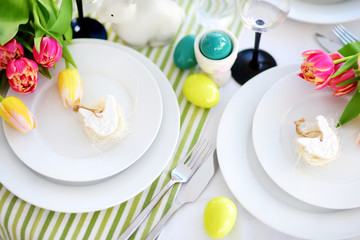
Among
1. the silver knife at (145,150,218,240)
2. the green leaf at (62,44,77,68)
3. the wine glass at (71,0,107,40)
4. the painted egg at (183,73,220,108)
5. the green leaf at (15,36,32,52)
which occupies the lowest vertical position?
the silver knife at (145,150,218,240)

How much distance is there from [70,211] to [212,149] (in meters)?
0.26

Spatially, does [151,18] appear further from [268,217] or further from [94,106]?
[268,217]

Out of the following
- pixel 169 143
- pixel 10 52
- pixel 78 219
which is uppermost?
pixel 10 52

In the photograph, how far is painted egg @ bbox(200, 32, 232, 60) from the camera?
2.44 ft

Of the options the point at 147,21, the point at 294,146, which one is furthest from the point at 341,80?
the point at 147,21

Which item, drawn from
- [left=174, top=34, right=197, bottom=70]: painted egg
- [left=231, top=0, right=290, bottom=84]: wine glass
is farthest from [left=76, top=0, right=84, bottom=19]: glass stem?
[left=231, top=0, right=290, bottom=84]: wine glass

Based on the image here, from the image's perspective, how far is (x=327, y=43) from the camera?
0.86m

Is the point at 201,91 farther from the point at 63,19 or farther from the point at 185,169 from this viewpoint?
the point at 63,19

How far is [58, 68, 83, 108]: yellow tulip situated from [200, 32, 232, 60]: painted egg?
0.23 meters

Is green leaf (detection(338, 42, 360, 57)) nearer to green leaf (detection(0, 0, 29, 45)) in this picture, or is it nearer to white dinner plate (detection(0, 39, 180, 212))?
white dinner plate (detection(0, 39, 180, 212))

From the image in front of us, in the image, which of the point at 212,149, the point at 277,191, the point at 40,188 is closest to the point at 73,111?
the point at 40,188

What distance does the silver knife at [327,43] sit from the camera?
0.84m

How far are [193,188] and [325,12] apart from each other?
443mm

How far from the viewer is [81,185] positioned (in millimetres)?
714
